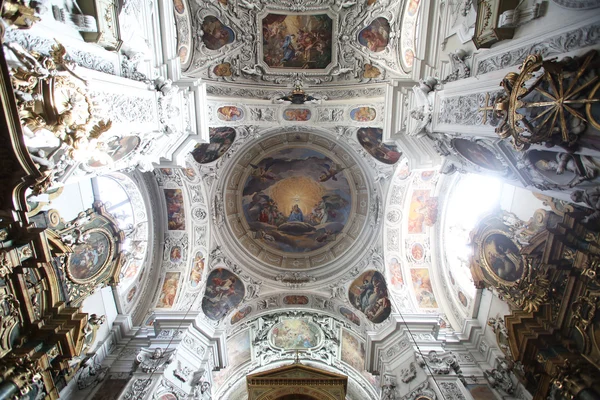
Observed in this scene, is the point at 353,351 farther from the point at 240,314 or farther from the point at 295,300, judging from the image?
the point at 240,314

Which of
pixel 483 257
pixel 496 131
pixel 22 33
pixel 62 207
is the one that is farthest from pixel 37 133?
pixel 483 257

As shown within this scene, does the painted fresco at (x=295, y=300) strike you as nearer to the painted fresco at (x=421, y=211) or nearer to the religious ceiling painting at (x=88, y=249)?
the painted fresco at (x=421, y=211)

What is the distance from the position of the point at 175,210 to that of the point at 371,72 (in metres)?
8.50

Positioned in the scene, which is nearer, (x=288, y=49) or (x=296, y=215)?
(x=288, y=49)

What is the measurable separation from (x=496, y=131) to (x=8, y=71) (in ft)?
22.6

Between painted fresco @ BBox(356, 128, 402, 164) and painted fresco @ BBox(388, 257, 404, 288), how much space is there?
3.71 metres

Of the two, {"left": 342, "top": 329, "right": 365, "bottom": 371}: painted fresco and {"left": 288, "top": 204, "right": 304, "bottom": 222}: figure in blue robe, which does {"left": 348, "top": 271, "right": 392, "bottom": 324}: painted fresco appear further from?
{"left": 288, "top": 204, "right": 304, "bottom": 222}: figure in blue robe

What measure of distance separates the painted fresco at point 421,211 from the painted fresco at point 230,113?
271 inches

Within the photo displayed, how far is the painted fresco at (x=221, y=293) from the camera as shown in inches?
530

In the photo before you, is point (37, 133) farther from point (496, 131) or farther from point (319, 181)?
point (319, 181)

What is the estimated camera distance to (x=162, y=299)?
12773mm

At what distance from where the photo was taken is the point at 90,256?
32.3 feet

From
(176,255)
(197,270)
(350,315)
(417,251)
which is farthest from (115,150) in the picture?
(417,251)

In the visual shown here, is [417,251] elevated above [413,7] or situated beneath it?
situated beneath
